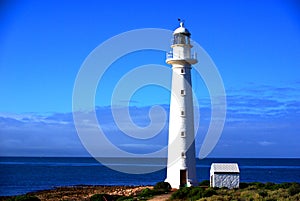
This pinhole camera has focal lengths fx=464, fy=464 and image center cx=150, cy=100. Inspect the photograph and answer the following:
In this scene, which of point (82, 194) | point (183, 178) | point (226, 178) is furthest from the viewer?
point (82, 194)

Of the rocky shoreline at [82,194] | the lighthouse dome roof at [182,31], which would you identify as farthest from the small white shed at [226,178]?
the lighthouse dome roof at [182,31]

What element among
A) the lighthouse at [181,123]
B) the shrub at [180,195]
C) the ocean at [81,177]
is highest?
the lighthouse at [181,123]

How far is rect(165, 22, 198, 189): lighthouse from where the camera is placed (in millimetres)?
26094

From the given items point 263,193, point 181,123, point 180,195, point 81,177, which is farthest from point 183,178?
point 81,177

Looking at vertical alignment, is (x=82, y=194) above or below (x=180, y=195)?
below

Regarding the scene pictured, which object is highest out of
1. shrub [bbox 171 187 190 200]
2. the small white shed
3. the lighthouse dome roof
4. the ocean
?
the lighthouse dome roof

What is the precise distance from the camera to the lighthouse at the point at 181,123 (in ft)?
85.6

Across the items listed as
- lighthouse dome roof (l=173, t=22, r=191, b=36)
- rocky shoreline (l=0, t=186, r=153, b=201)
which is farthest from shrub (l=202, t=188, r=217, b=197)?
lighthouse dome roof (l=173, t=22, r=191, b=36)

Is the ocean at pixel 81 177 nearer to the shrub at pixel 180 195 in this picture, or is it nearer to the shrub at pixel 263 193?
the shrub at pixel 180 195

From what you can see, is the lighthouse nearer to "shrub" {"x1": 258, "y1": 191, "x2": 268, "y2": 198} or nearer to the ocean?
"shrub" {"x1": 258, "y1": 191, "x2": 268, "y2": 198}

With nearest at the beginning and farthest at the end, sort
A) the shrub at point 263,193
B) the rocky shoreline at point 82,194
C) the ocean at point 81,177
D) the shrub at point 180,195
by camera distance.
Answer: the shrub at point 263,193 → the shrub at point 180,195 → the rocky shoreline at point 82,194 → the ocean at point 81,177

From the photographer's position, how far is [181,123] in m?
26.2

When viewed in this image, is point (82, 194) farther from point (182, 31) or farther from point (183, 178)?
point (182, 31)

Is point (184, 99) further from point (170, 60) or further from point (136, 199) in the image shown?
point (136, 199)
